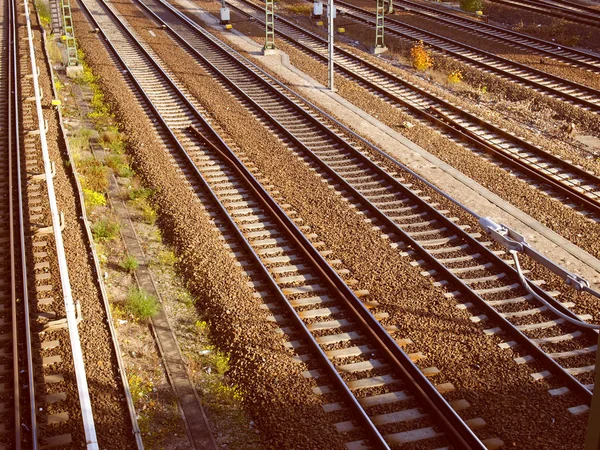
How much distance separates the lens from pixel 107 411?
30.3 feet

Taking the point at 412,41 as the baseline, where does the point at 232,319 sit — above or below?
below

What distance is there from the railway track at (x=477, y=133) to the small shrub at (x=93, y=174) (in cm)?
918

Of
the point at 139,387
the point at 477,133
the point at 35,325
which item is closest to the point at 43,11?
the point at 477,133

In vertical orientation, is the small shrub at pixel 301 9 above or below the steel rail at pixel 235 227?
above

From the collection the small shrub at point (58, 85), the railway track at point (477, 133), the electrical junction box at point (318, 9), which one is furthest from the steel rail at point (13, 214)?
the electrical junction box at point (318, 9)

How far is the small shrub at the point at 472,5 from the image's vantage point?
124ft

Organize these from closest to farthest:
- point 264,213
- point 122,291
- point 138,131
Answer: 1. point 122,291
2. point 264,213
3. point 138,131

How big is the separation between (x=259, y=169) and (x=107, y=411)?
8.90 m

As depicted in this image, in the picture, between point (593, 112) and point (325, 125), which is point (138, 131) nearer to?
point (325, 125)

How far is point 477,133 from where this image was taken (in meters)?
19.8

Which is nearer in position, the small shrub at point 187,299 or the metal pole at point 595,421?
the metal pole at point 595,421

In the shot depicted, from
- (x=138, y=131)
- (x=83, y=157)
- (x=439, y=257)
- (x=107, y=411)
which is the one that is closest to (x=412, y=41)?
(x=138, y=131)

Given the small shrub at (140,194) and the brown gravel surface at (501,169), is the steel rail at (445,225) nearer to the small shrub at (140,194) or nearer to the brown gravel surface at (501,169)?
the brown gravel surface at (501,169)

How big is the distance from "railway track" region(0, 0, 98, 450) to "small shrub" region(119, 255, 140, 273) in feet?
3.62
